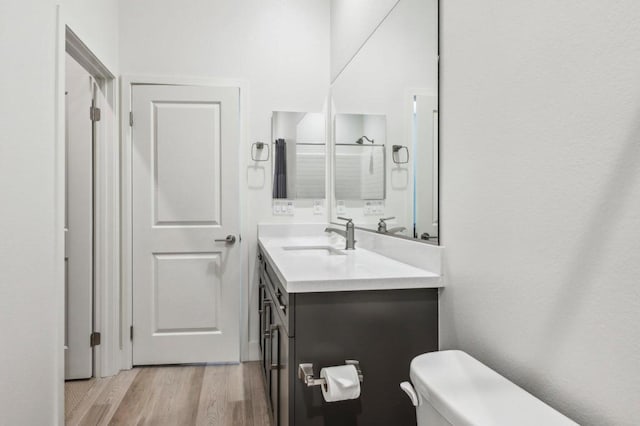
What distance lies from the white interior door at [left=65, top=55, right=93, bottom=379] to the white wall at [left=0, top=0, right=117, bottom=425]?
83 cm

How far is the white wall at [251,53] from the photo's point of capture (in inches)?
119

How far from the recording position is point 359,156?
2.63m

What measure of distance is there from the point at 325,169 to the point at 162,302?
157 centimetres

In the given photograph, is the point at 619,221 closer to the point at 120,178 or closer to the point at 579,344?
the point at 579,344

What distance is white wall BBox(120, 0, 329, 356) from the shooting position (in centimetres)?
302

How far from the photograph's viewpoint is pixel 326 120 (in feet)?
10.7

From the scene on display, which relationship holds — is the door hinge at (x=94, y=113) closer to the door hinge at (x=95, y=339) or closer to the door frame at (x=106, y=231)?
the door frame at (x=106, y=231)

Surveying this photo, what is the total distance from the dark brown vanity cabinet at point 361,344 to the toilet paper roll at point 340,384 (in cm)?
10

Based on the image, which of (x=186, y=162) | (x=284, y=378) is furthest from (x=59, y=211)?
(x=284, y=378)

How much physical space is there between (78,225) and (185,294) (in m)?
0.85

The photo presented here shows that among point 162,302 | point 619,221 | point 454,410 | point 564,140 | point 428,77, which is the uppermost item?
point 428,77

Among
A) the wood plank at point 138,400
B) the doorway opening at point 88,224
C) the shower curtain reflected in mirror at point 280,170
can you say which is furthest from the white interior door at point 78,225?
the shower curtain reflected in mirror at point 280,170

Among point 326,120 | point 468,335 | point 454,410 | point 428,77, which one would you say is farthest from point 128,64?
point 454,410

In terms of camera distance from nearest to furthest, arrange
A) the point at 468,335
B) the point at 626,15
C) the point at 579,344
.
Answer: the point at 626,15
the point at 579,344
the point at 468,335
